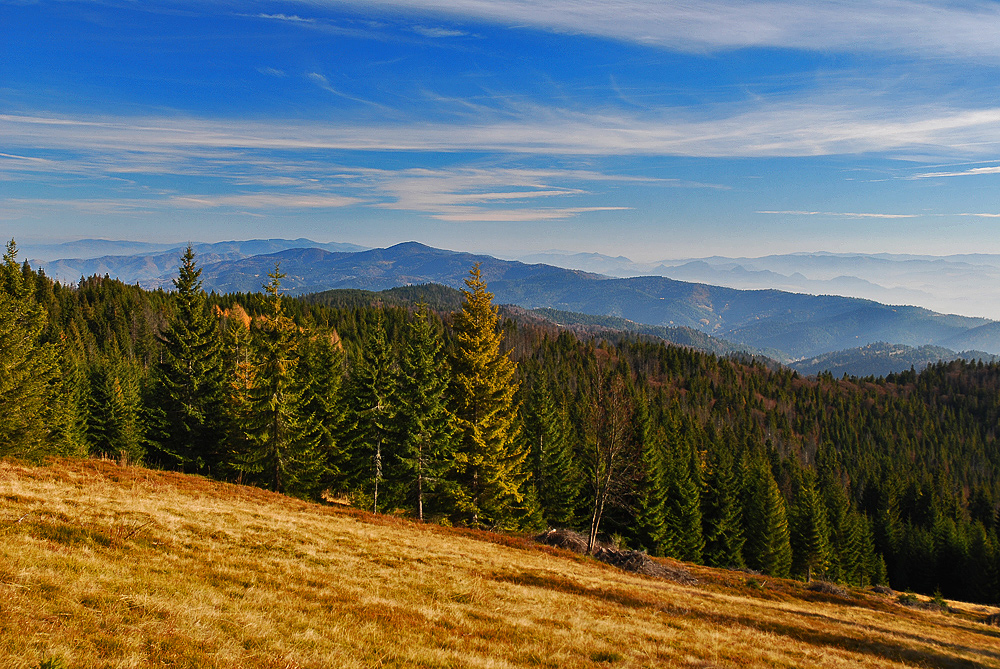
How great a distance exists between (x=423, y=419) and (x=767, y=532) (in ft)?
162

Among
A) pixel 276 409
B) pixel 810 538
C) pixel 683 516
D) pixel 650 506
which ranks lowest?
pixel 810 538

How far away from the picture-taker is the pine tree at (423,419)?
31094 millimetres

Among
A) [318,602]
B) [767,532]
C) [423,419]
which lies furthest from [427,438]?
[767,532]

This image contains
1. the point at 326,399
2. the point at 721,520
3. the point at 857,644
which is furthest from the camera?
the point at 721,520

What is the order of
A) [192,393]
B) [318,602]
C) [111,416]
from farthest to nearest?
[111,416]
[192,393]
[318,602]

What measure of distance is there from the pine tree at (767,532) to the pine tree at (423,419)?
45789mm

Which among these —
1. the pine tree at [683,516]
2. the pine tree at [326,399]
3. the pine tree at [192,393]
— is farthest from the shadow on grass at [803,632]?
the pine tree at [683,516]

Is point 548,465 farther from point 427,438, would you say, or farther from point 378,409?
point 378,409

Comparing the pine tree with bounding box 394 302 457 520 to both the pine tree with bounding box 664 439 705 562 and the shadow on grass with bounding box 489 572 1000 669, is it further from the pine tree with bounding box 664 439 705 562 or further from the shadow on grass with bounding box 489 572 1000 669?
the pine tree with bounding box 664 439 705 562

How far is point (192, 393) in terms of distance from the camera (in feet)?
120

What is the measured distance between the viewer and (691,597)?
2164cm

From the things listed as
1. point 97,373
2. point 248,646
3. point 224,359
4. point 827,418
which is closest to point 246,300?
point 97,373

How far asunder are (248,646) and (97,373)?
2354 inches

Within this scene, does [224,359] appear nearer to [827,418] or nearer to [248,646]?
[248,646]
